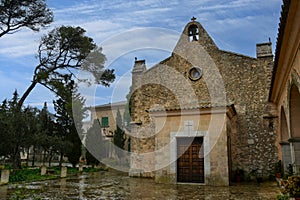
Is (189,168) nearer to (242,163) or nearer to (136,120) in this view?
(242,163)

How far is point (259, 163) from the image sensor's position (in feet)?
41.9

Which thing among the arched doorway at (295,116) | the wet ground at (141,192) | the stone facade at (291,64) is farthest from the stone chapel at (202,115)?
the arched doorway at (295,116)

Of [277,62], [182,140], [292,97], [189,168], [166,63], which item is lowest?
[189,168]

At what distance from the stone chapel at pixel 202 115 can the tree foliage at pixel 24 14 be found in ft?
23.5

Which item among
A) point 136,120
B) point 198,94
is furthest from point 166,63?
point 136,120

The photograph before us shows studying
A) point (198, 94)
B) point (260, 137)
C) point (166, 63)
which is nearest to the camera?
point (260, 137)

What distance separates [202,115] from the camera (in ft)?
36.9

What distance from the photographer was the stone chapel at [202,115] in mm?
11039

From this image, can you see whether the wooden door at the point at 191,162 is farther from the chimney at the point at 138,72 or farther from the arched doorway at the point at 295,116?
the chimney at the point at 138,72

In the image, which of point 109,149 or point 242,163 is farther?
point 109,149

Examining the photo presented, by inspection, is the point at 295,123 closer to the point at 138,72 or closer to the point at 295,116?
the point at 295,116

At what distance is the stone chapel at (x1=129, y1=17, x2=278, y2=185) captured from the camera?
11.0 meters

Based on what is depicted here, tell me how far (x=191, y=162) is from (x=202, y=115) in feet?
6.98

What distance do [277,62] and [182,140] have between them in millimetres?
5871
